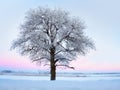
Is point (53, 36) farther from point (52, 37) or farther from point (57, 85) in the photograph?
point (57, 85)

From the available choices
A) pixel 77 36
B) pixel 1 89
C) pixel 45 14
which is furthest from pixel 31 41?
pixel 1 89

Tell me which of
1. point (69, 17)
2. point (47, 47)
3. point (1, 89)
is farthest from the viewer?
point (69, 17)

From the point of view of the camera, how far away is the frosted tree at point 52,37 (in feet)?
89.6

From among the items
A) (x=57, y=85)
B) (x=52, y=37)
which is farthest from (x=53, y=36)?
(x=57, y=85)

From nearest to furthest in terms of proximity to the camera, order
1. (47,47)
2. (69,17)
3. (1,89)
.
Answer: (1,89)
(47,47)
(69,17)

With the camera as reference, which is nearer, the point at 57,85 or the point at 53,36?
the point at 57,85

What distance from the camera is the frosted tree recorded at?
27.3 metres

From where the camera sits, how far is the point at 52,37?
27.2m

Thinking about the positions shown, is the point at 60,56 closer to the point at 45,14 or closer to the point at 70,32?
A: the point at 70,32

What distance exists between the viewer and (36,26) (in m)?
27.9

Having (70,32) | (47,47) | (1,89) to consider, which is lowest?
(1,89)

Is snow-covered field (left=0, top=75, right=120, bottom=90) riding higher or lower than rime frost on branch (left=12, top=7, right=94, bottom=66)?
lower

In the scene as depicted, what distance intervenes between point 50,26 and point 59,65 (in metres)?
4.81

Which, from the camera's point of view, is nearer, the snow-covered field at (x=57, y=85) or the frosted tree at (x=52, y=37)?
the snow-covered field at (x=57, y=85)
